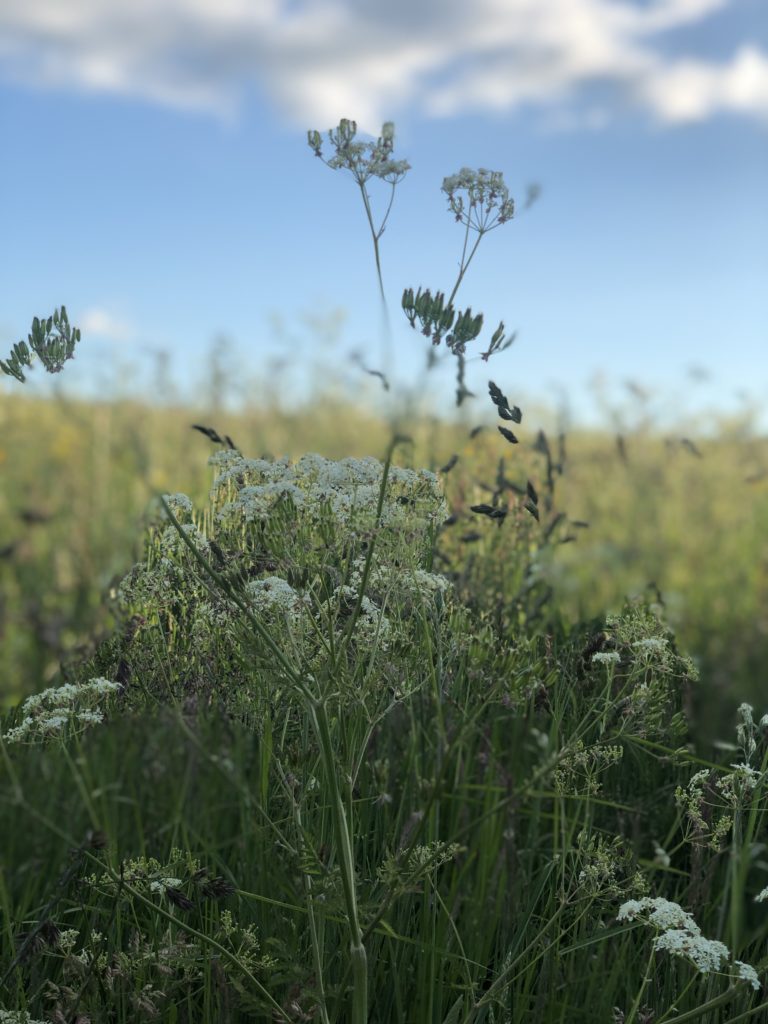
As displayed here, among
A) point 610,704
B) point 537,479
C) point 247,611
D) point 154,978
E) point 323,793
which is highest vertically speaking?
point 537,479

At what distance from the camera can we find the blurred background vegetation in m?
4.82

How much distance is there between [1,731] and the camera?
2596 millimetres

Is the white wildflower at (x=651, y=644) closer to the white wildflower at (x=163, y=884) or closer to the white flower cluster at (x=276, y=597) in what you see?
the white flower cluster at (x=276, y=597)

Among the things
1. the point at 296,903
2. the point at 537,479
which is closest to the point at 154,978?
the point at 296,903

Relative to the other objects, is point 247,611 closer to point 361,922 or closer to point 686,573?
point 361,922

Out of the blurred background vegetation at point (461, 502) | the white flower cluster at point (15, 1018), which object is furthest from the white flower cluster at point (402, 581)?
the blurred background vegetation at point (461, 502)

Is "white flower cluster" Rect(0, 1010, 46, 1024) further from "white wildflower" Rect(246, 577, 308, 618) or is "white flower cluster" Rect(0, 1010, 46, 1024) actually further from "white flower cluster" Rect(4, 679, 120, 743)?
"white wildflower" Rect(246, 577, 308, 618)

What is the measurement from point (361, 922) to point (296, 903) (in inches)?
5.9

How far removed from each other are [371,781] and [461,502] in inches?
72.2

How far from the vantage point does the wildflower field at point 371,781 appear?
2002 mm

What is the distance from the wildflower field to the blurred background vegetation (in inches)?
25.9

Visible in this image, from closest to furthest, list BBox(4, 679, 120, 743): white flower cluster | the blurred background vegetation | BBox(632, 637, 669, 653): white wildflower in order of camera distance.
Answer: BBox(4, 679, 120, 743): white flower cluster < BBox(632, 637, 669, 653): white wildflower < the blurred background vegetation


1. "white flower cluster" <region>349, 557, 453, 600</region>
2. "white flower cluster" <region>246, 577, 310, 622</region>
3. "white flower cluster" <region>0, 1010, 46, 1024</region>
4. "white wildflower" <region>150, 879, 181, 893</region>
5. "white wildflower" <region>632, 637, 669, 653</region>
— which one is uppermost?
"white flower cluster" <region>349, 557, 453, 600</region>

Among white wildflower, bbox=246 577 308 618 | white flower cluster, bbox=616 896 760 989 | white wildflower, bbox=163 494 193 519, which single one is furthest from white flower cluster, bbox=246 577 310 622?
white flower cluster, bbox=616 896 760 989
